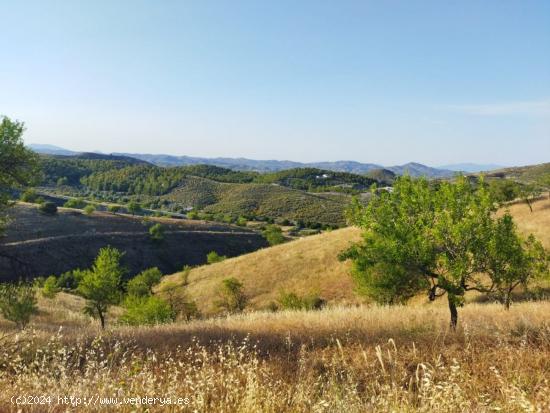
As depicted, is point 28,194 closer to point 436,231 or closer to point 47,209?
point 436,231

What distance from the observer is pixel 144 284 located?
5878 cm

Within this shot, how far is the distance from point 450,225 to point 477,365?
6367 millimetres

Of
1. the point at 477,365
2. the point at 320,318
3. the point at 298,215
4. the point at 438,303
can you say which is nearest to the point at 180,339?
the point at 320,318

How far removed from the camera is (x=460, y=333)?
9766 millimetres

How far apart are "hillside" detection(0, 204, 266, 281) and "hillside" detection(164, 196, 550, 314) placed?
1263 inches

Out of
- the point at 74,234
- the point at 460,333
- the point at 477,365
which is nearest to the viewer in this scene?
the point at 477,365

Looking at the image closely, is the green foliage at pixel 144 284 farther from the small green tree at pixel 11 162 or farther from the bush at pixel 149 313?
the small green tree at pixel 11 162

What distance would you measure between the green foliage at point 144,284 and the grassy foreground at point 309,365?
156 feet

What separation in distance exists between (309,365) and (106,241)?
96515 mm

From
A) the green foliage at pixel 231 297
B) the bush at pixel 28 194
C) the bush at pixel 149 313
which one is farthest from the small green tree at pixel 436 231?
the green foliage at pixel 231 297

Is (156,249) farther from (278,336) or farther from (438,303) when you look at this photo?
(278,336)

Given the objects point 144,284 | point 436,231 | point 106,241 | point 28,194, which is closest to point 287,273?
point 144,284

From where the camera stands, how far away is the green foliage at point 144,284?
56.9 m

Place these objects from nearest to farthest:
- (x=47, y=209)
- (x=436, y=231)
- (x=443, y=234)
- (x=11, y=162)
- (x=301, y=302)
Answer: (x=436, y=231) → (x=443, y=234) → (x=11, y=162) → (x=301, y=302) → (x=47, y=209)
